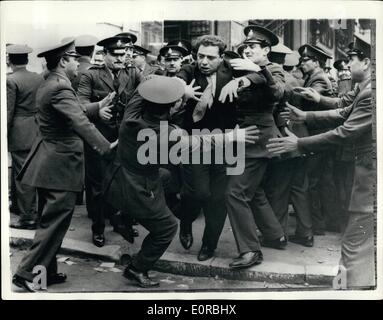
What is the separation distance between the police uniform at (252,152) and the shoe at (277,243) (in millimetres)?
157

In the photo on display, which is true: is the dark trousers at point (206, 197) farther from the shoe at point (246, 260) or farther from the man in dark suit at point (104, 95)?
the man in dark suit at point (104, 95)

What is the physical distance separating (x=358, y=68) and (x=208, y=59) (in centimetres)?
150

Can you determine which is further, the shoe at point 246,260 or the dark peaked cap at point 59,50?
the shoe at point 246,260

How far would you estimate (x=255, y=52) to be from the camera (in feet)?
16.4

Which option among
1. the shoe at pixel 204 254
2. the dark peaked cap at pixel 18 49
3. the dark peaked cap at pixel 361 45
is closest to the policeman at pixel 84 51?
the dark peaked cap at pixel 18 49

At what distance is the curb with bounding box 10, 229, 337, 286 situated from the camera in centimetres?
496

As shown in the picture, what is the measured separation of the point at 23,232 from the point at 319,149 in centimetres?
307

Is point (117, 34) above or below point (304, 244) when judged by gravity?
above

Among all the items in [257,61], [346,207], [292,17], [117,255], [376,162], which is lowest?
[117,255]

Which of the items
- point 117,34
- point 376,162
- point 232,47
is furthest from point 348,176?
point 117,34

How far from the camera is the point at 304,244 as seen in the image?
17.0 feet

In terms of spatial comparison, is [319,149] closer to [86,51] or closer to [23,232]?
[86,51]

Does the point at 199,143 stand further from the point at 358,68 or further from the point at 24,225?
the point at 24,225

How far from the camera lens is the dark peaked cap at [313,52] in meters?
5.06
